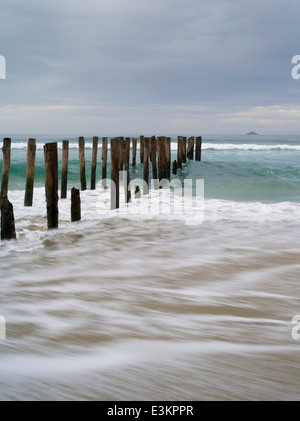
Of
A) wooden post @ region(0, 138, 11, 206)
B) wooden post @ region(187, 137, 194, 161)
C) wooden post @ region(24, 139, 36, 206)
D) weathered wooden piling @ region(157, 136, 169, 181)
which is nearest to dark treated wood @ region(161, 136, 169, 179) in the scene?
weathered wooden piling @ region(157, 136, 169, 181)

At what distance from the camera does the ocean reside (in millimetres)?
2381

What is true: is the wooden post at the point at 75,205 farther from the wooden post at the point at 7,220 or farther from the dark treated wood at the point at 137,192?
the dark treated wood at the point at 137,192

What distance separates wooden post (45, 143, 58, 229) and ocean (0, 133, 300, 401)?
277 mm

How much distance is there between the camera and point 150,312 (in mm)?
3453

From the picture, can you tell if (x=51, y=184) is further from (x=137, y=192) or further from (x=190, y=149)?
(x=190, y=149)

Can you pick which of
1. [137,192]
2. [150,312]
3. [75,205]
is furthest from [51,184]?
[137,192]

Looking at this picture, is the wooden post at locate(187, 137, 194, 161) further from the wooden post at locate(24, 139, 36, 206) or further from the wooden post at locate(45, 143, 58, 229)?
the wooden post at locate(45, 143, 58, 229)

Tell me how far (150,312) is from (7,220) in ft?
10.4

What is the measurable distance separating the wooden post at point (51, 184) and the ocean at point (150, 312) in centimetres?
28

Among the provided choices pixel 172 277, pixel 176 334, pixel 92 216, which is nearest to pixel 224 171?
pixel 92 216

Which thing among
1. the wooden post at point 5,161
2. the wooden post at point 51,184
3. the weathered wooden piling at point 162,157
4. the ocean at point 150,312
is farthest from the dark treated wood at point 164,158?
the wooden post at point 51,184

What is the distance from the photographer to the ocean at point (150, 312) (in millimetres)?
2381

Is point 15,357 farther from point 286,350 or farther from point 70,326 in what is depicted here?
point 286,350
